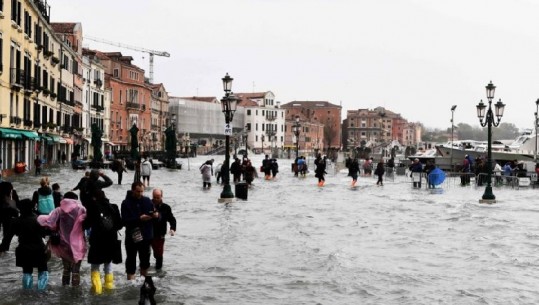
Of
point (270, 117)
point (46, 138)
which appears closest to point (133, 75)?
point (46, 138)

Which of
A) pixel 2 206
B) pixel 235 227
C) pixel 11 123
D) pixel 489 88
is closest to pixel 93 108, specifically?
pixel 11 123

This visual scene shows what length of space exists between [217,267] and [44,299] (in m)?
3.44

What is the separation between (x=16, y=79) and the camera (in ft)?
117

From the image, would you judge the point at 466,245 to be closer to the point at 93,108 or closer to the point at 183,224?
the point at 183,224

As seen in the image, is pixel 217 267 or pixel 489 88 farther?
pixel 489 88

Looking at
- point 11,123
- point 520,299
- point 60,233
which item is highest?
point 11,123

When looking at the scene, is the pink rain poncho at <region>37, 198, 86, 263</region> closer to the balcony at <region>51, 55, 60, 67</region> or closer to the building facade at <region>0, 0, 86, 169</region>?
the building facade at <region>0, 0, 86, 169</region>

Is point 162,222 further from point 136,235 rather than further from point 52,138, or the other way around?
point 52,138

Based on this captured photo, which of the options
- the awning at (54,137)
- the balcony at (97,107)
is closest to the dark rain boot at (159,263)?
the awning at (54,137)

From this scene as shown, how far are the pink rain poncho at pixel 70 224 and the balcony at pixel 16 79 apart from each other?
1110 inches

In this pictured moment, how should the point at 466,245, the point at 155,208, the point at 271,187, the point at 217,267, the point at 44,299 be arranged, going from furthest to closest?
1. the point at 271,187
2. the point at 466,245
3. the point at 217,267
4. the point at 155,208
5. the point at 44,299

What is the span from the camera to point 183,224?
1783 cm

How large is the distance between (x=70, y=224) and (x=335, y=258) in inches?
211

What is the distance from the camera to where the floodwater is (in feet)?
32.0
